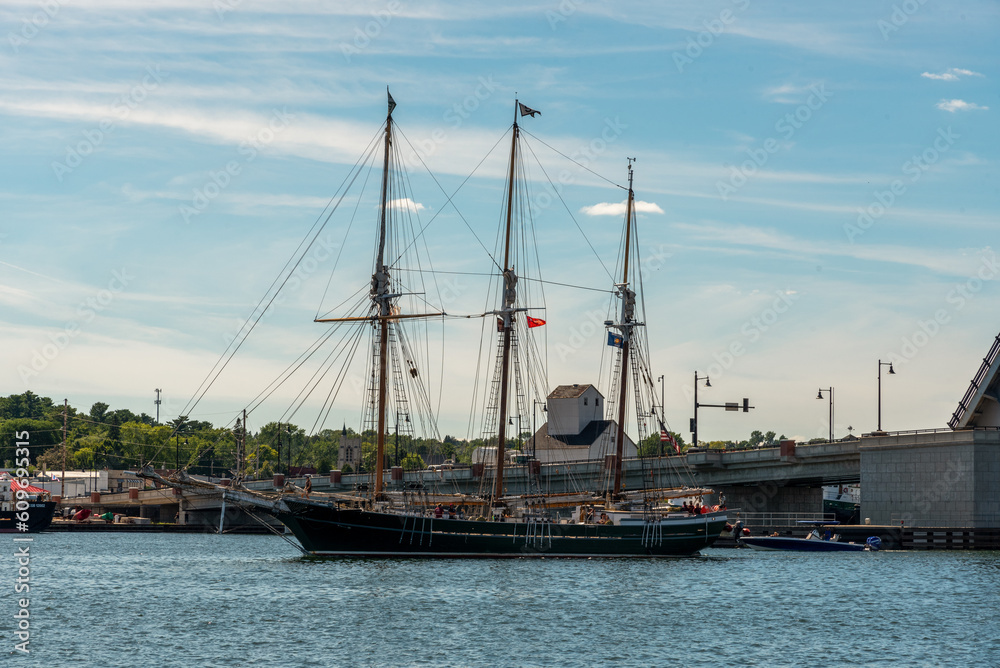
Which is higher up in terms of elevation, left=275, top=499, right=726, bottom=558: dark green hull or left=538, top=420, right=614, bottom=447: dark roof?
left=538, top=420, right=614, bottom=447: dark roof

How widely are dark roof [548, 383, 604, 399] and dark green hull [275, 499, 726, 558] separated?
8320 cm

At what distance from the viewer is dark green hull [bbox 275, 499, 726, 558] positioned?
66125 mm

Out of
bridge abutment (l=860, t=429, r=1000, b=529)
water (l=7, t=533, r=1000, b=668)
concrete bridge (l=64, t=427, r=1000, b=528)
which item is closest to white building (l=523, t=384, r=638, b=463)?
concrete bridge (l=64, t=427, r=1000, b=528)

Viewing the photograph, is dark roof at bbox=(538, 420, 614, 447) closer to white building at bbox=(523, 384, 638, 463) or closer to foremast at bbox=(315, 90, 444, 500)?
white building at bbox=(523, 384, 638, 463)

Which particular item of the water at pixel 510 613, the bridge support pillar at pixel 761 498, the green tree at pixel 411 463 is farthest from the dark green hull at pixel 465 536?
the bridge support pillar at pixel 761 498

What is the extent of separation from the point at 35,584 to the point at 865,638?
3994cm

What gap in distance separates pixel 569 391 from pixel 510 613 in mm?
114637

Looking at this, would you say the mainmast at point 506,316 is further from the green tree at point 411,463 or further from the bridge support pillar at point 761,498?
the bridge support pillar at point 761,498

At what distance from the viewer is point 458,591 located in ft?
169

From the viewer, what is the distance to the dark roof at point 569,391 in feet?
516

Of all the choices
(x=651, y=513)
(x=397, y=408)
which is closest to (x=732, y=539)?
(x=651, y=513)

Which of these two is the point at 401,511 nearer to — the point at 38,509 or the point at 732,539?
the point at 732,539

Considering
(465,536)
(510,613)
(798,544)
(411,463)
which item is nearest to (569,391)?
(411,463)

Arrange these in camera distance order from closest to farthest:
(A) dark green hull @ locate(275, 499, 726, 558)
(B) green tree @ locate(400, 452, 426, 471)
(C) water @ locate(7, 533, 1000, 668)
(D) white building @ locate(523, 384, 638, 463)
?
(C) water @ locate(7, 533, 1000, 668), (A) dark green hull @ locate(275, 499, 726, 558), (B) green tree @ locate(400, 452, 426, 471), (D) white building @ locate(523, 384, 638, 463)
